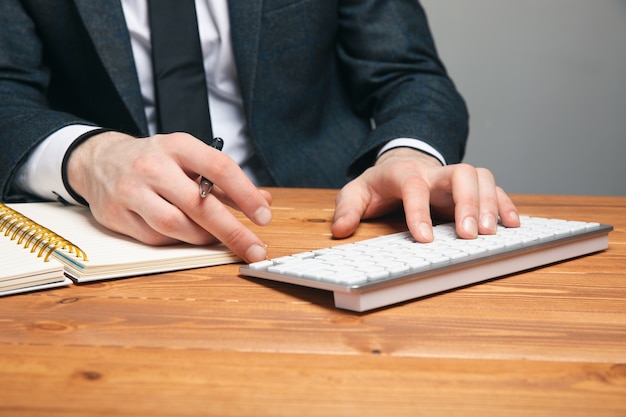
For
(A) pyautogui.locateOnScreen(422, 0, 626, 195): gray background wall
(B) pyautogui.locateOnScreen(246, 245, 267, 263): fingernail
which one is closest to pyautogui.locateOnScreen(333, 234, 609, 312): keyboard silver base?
(B) pyautogui.locateOnScreen(246, 245, 267, 263): fingernail

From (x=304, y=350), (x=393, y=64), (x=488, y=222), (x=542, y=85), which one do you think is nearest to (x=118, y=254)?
(x=304, y=350)

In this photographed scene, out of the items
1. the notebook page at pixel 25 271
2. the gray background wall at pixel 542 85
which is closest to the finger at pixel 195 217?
the notebook page at pixel 25 271

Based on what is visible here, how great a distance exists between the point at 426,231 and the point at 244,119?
0.76 metres

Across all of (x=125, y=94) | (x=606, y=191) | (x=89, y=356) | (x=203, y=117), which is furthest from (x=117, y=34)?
(x=606, y=191)

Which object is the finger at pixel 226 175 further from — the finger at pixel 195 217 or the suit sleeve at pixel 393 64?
the suit sleeve at pixel 393 64

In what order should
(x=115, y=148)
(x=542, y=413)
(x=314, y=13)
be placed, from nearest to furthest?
(x=542, y=413), (x=115, y=148), (x=314, y=13)

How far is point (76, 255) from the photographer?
70 cm

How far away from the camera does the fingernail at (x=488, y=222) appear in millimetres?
772

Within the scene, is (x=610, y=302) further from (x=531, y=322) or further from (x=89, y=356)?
(x=89, y=356)

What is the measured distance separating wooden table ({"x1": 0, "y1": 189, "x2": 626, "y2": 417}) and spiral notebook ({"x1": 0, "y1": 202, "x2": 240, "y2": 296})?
15mm

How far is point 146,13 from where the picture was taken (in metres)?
1.31

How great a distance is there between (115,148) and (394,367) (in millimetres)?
487

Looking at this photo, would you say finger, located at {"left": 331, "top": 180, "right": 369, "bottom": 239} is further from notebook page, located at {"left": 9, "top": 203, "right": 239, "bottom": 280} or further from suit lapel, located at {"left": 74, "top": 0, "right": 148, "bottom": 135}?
suit lapel, located at {"left": 74, "top": 0, "right": 148, "bottom": 135}

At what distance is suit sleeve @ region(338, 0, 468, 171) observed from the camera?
1.33 m
